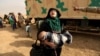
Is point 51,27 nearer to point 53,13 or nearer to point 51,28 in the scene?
point 51,28

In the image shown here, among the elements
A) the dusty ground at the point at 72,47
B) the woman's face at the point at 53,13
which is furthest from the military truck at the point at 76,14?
the woman's face at the point at 53,13

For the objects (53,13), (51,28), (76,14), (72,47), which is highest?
(53,13)

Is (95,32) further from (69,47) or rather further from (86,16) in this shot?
(69,47)

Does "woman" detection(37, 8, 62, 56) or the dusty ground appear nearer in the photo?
"woman" detection(37, 8, 62, 56)

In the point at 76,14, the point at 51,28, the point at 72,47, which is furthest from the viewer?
the point at 76,14

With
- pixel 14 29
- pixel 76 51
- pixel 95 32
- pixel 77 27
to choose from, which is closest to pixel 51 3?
pixel 77 27

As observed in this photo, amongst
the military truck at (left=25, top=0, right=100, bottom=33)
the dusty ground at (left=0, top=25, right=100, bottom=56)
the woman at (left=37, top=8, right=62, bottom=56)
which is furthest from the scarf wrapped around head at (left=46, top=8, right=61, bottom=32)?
the military truck at (left=25, top=0, right=100, bottom=33)

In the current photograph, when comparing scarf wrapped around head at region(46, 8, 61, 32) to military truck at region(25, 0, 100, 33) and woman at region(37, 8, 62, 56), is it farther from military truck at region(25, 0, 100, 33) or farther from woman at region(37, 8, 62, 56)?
military truck at region(25, 0, 100, 33)

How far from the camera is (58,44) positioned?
517cm

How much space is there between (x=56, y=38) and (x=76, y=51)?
531 centimetres

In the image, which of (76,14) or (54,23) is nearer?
(54,23)

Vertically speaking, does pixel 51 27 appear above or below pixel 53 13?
below

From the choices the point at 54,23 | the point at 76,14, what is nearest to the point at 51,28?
the point at 54,23

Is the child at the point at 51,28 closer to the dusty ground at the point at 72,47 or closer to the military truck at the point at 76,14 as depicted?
the dusty ground at the point at 72,47
